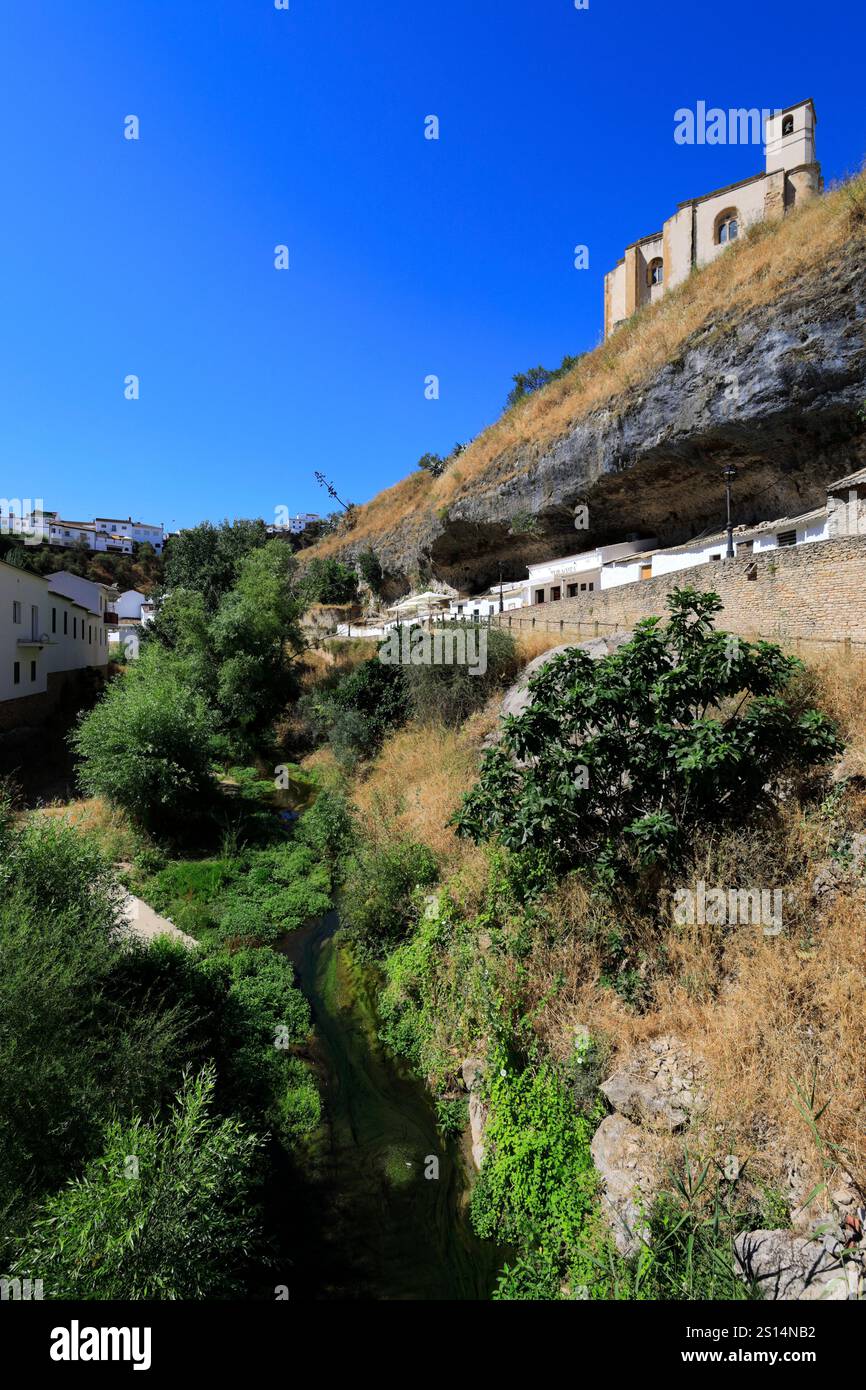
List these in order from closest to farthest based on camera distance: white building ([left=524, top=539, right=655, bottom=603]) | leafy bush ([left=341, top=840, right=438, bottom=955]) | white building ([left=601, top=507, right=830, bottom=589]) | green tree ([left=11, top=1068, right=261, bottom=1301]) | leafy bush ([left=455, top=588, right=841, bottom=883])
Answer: green tree ([left=11, top=1068, right=261, bottom=1301]), leafy bush ([left=455, top=588, right=841, bottom=883]), leafy bush ([left=341, top=840, right=438, bottom=955]), white building ([left=601, top=507, right=830, bottom=589]), white building ([left=524, top=539, right=655, bottom=603])

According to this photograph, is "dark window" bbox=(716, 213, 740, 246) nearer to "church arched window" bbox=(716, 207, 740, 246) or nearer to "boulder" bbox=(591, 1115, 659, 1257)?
"church arched window" bbox=(716, 207, 740, 246)

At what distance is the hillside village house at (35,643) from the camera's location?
19.7 meters

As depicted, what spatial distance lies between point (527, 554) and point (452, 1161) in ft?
83.0

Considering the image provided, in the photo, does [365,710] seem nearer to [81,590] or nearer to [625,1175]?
[625,1175]

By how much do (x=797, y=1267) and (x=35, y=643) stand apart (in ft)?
80.7

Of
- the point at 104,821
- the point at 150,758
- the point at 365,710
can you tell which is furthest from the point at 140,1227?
the point at 365,710

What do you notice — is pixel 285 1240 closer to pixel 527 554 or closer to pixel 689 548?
pixel 689 548

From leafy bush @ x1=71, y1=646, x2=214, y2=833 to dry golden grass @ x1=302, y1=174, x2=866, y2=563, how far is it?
18.6m

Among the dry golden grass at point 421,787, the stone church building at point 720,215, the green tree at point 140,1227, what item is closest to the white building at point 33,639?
the dry golden grass at point 421,787

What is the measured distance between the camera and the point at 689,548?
19172 mm

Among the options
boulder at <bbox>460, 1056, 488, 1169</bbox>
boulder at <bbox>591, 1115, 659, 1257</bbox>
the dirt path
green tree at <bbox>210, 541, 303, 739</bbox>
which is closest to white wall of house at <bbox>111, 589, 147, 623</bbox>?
green tree at <bbox>210, 541, 303, 739</bbox>

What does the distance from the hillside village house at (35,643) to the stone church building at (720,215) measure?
2969 cm

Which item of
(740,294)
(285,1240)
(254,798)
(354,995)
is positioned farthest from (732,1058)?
(740,294)

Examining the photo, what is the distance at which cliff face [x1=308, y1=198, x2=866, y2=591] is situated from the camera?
16.3 meters
